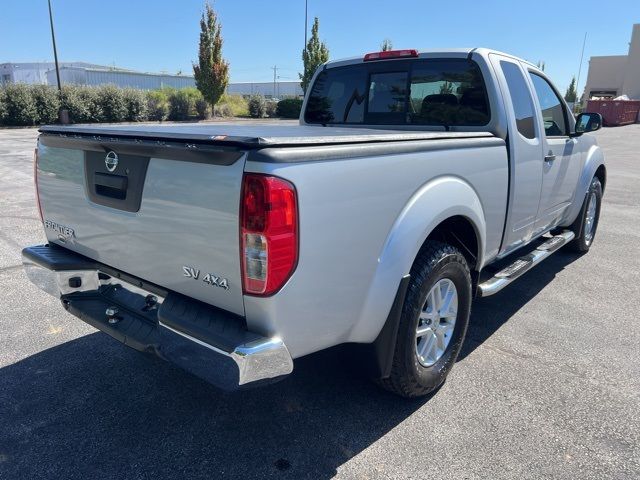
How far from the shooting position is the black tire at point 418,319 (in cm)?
264

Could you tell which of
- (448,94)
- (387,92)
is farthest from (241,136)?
(387,92)

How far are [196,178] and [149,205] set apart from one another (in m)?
0.36

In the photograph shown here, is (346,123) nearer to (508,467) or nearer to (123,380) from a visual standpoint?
(123,380)

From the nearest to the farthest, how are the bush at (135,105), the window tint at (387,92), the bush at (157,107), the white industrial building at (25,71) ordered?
the window tint at (387,92)
the bush at (135,105)
the bush at (157,107)
the white industrial building at (25,71)

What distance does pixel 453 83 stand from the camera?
3805mm

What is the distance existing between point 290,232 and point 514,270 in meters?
2.43

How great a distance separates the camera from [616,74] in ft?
191

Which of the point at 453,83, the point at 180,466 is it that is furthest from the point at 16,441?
the point at 453,83

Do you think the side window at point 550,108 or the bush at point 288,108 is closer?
the side window at point 550,108

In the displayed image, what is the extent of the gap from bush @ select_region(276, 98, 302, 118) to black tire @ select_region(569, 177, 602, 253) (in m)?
35.8

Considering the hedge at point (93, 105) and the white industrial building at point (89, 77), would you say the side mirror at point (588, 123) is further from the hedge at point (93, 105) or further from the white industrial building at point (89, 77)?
the white industrial building at point (89, 77)

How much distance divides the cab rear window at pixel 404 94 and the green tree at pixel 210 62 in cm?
3060

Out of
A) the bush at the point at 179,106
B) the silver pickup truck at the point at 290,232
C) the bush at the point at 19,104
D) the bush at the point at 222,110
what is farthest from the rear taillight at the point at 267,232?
the bush at the point at 222,110

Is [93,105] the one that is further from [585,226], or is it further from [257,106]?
[585,226]
